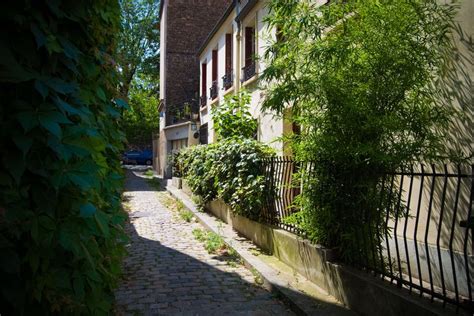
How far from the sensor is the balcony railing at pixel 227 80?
594 inches

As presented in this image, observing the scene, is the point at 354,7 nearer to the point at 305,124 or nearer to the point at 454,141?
the point at 305,124

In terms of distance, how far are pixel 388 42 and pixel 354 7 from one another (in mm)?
769

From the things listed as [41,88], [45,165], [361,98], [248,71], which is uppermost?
[248,71]

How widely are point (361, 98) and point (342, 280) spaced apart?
1.97m

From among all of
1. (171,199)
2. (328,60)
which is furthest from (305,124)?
(171,199)

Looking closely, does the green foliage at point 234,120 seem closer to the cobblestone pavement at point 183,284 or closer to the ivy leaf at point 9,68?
the cobblestone pavement at point 183,284

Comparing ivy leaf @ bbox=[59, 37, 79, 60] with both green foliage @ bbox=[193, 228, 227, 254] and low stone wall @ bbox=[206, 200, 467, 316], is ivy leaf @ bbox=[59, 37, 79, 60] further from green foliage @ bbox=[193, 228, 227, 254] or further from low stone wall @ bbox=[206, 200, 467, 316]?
green foliage @ bbox=[193, 228, 227, 254]

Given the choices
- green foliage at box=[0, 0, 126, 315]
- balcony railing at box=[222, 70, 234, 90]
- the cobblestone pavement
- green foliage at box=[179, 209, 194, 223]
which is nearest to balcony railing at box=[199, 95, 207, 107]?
balcony railing at box=[222, 70, 234, 90]

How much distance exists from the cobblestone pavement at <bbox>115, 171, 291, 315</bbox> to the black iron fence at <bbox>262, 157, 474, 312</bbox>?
1122mm

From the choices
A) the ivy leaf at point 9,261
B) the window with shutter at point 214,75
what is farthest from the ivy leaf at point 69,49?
the window with shutter at point 214,75

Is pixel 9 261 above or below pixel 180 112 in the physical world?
below

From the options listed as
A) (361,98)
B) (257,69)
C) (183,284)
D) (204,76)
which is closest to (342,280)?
(361,98)

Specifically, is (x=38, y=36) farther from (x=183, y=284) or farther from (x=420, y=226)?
(x=420, y=226)

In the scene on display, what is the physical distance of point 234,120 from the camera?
1126cm
